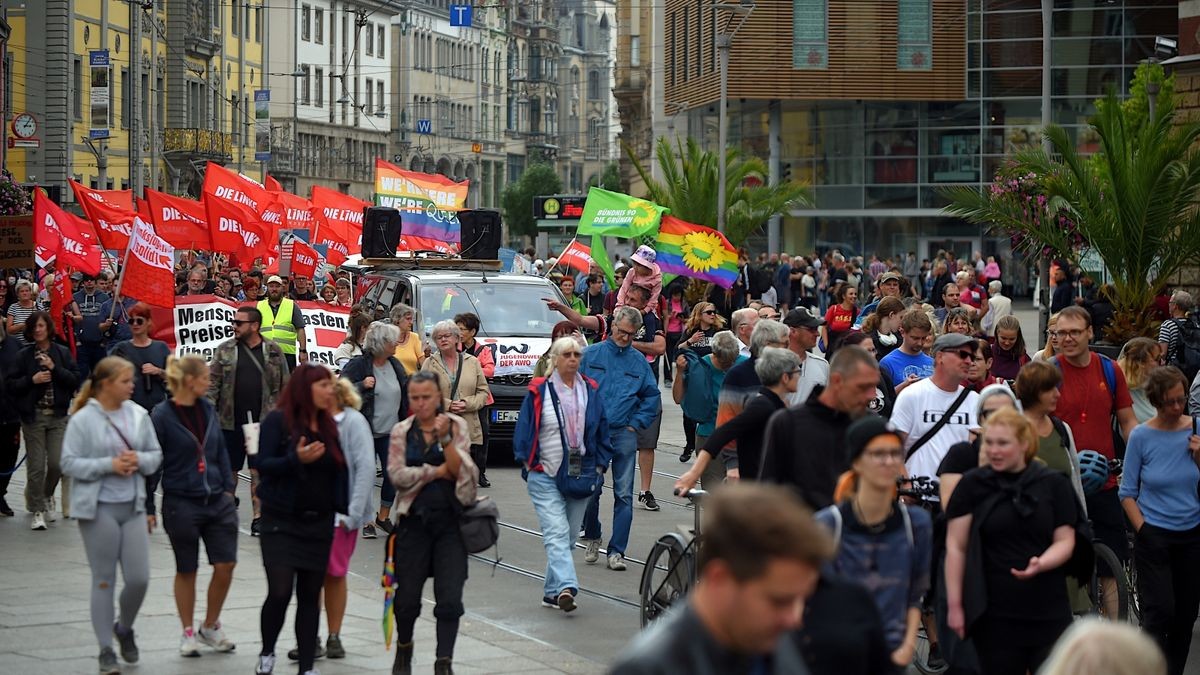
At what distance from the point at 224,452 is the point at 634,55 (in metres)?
85.2

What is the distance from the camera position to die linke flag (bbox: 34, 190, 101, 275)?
22984 mm

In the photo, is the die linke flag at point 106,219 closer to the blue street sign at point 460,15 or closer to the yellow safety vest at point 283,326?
the yellow safety vest at point 283,326

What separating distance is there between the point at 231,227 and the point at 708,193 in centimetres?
1574

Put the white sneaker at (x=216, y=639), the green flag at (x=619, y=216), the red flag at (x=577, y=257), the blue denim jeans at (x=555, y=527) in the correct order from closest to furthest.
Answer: the white sneaker at (x=216, y=639) < the blue denim jeans at (x=555, y=527) < the green flag at (x=619, y=216) < the red flag at (x=577, y=257)

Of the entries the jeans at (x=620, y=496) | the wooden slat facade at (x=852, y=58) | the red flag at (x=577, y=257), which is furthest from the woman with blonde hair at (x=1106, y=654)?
the wooden slat facade at (x=852, y=58)

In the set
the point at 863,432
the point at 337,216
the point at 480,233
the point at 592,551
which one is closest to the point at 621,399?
the point at 592,551

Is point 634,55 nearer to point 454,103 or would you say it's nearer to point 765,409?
point 454,103

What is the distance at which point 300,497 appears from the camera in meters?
8.92

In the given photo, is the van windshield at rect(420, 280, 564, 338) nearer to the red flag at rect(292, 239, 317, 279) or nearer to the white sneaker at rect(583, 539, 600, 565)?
the white sneaker at rect(583, 539, 600, 565)

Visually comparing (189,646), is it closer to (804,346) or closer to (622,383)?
(804,346)

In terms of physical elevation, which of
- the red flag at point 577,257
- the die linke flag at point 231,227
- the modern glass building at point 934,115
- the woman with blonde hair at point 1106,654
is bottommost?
the woman with blonde hair at point 1106,654

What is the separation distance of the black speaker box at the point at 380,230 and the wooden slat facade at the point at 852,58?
34026mm

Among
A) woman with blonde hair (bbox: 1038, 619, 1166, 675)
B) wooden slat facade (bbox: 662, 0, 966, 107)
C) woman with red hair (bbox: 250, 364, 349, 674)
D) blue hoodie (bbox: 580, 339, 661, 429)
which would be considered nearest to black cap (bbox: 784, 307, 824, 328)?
blue hoodie (bbox: 580, 339, 661, 429)

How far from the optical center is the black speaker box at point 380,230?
23.0m
